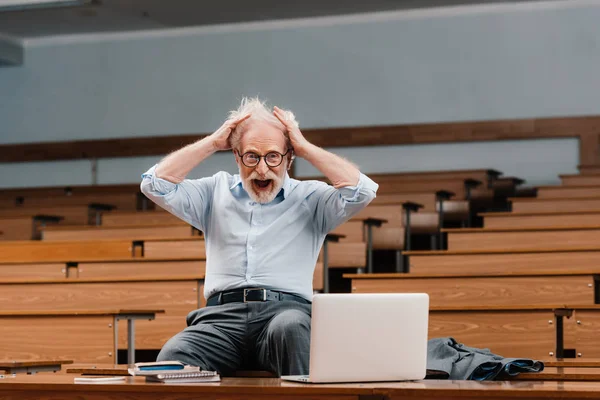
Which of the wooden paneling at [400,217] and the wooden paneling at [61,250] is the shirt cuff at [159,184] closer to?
the wooden paneling at [61,250]

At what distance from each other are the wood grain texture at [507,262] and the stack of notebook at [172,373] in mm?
1038

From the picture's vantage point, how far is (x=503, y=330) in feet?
5.16

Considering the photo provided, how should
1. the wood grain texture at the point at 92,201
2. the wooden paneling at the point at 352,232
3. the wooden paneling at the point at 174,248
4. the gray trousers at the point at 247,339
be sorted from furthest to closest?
Answer: the wood grain texture at the point at 92,201, the wooden paneling at the point at 352,232, the wooden paneling at the point at 174,248, the gray trousers at the point at 247,339

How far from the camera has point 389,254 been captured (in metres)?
2.72

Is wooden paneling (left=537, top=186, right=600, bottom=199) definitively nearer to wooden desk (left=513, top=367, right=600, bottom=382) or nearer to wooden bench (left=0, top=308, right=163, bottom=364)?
wooden bench (left=0, top=308, right=163, bottom=364)

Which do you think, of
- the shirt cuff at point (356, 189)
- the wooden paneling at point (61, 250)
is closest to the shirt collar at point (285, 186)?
the shirt cuff at point (356, 189)

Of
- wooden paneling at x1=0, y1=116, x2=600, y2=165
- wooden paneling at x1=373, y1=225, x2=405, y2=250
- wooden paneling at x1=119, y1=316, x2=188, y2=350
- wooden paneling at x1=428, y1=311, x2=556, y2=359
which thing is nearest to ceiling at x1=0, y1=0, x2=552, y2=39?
wooden paneling at x1=0, y1=116, x2=600, y2=165

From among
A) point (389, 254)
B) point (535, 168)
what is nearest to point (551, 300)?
point (389, 254)

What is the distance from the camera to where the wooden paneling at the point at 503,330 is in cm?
154

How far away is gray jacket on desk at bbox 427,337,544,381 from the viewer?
103cm

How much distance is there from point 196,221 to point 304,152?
0.66ft

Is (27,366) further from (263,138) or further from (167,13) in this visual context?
(167,13)

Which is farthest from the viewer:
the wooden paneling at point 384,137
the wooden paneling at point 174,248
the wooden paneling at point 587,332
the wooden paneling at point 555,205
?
the wooden paneling at point 384,137

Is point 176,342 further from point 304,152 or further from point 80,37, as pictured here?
point 80,37
